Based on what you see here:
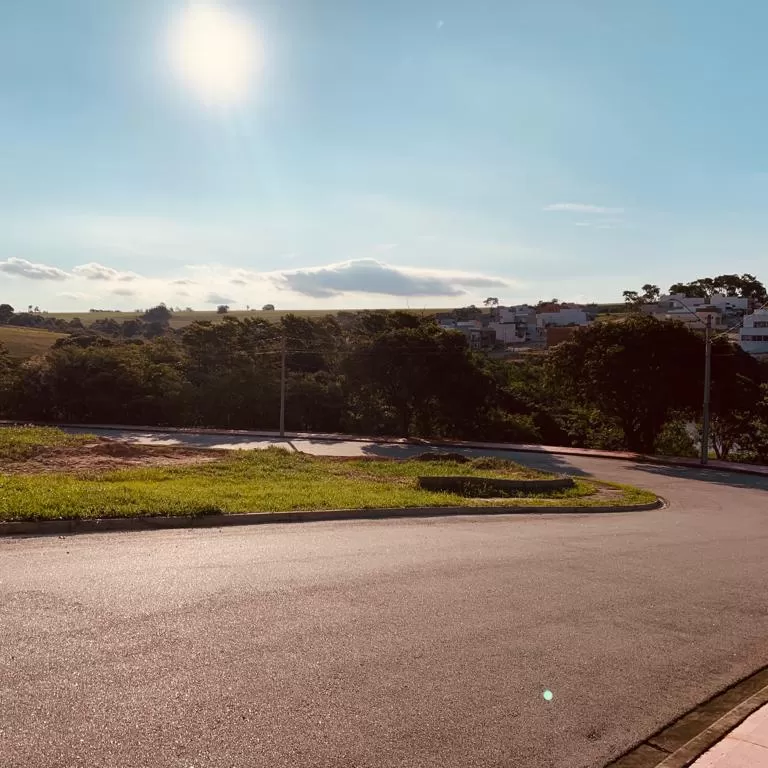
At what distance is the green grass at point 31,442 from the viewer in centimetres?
2056

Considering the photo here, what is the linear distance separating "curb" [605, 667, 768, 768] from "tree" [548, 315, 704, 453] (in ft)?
105

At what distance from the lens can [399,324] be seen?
48.1 m

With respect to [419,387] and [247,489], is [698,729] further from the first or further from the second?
[419,387]

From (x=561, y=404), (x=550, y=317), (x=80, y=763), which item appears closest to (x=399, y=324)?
(x=561, y=404)

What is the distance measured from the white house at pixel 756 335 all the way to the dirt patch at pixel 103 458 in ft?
258

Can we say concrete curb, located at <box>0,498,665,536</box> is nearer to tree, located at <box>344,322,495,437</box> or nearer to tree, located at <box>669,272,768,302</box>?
tree, located at <box>344,322,495,437</box>

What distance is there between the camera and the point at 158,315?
168250mm

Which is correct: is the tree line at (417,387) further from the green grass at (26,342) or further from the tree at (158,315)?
the tree at (158,315)

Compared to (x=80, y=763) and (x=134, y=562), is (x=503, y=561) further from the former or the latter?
(x=80, y=763)

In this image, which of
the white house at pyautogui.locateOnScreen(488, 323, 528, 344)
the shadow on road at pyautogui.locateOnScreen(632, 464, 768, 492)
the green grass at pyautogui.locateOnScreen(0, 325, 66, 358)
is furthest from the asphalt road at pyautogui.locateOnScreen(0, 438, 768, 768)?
the white house at pyautogui.locateOnScreen(488, 323, 528, 344)

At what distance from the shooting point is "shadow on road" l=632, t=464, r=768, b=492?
90.1 feet

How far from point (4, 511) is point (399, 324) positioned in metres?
38.3

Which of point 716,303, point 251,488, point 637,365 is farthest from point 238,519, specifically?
point 716,303

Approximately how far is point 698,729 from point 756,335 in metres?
91.9
